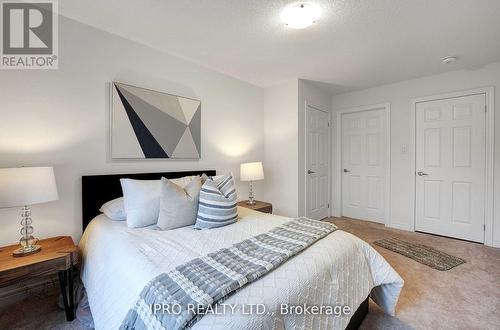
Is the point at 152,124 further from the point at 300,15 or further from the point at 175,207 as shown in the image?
the point at 300,15

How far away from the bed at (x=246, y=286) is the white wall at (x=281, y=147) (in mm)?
1515

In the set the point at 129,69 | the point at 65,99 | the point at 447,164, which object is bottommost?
the point at 447,164

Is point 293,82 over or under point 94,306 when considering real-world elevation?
over

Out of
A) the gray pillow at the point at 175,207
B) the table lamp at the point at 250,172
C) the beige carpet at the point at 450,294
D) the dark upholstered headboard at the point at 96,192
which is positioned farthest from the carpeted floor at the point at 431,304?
the table lamp at the point at 250,172

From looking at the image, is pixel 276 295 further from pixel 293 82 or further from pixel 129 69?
pixel 293 82

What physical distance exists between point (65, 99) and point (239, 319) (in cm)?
216

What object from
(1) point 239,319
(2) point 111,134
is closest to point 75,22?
(2) point 111,134

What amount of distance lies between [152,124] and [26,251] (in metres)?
1.40

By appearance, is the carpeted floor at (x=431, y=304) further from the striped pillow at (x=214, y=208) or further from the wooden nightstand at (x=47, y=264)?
the striped pillow at (x=214, y=208)

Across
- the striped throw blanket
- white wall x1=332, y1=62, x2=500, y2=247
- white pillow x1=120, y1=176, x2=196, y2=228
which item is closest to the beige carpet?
white wall x1=332, y1=62, x2=500, y2=247

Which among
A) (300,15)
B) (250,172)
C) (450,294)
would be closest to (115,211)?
(250,172)

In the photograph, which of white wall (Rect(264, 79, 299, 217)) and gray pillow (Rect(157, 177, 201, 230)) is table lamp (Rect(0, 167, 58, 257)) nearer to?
gray pillow (Rect(157, 177, 201, 230))

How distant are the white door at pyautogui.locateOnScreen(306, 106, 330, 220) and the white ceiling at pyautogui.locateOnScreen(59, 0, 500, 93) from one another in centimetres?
93

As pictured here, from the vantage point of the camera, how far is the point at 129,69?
7.42 ft
